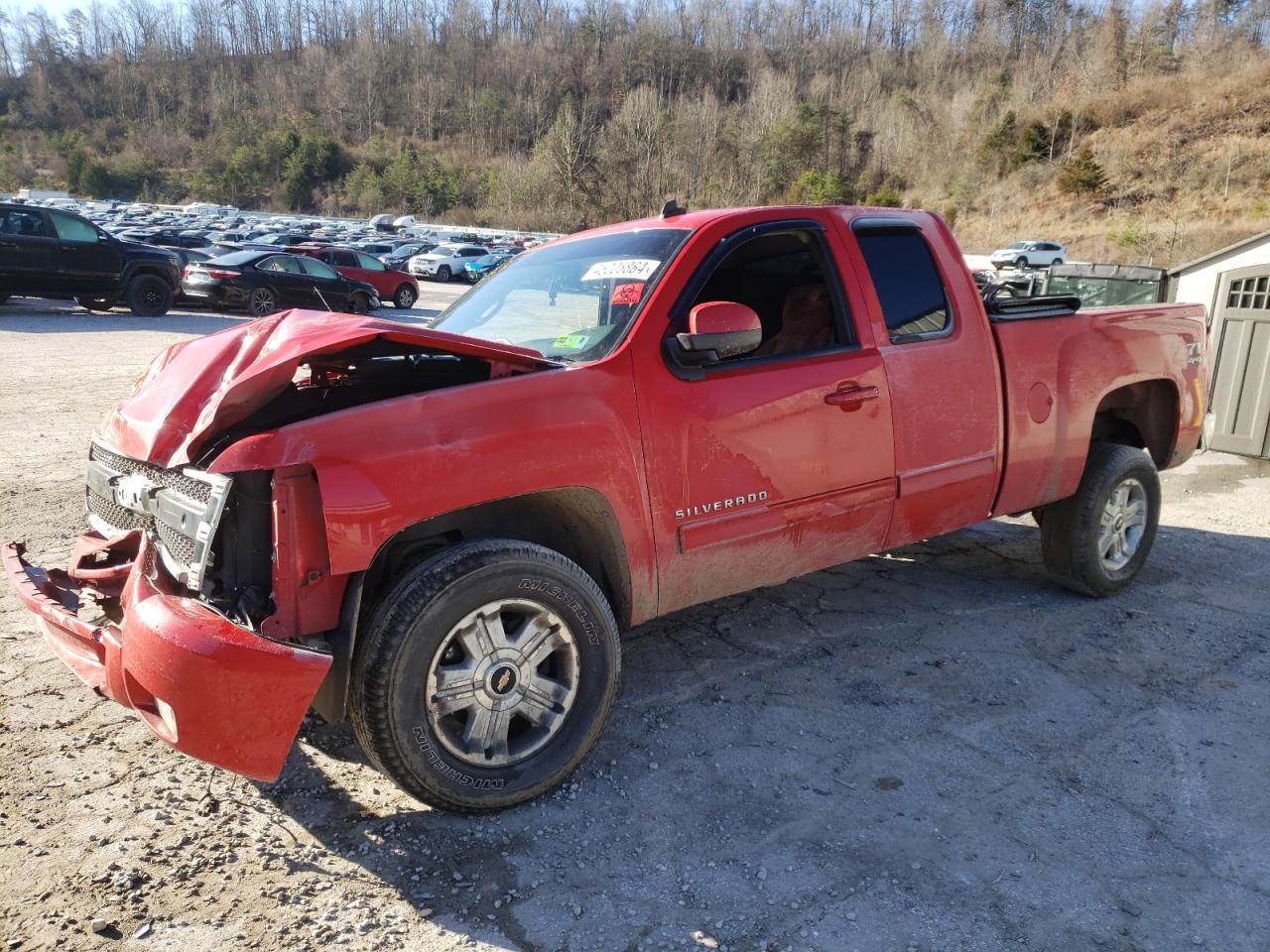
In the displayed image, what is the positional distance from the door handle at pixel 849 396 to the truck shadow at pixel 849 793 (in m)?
1.19

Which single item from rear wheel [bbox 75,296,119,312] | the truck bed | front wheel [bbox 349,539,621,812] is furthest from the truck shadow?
rear wheel [bbox 75,296,119,312]

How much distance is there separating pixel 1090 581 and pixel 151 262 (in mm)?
18102

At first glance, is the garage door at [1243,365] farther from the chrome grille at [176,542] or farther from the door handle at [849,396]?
the chrome grille at [176,542]

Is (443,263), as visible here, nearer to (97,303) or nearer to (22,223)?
(97,303)

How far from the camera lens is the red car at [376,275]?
1028 inches

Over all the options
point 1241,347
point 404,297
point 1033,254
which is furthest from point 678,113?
point 1241,347

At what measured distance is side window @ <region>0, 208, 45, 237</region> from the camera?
52.5 ft

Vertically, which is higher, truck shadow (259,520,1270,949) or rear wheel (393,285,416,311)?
rear wheel (393,285,416,311)

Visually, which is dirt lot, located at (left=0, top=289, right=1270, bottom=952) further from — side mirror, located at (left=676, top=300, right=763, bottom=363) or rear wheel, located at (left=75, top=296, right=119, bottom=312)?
rear wheel, located at (left=75, top=296, right=119, bottom=312)

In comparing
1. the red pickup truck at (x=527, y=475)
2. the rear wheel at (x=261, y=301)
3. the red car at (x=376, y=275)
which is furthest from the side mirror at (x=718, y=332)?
the red car at (x=376, y=275)

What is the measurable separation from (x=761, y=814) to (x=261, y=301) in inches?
776

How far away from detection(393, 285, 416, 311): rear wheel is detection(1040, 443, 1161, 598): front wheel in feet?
76.0

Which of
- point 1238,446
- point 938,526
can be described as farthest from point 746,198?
point 938,526

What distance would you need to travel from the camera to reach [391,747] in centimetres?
281
